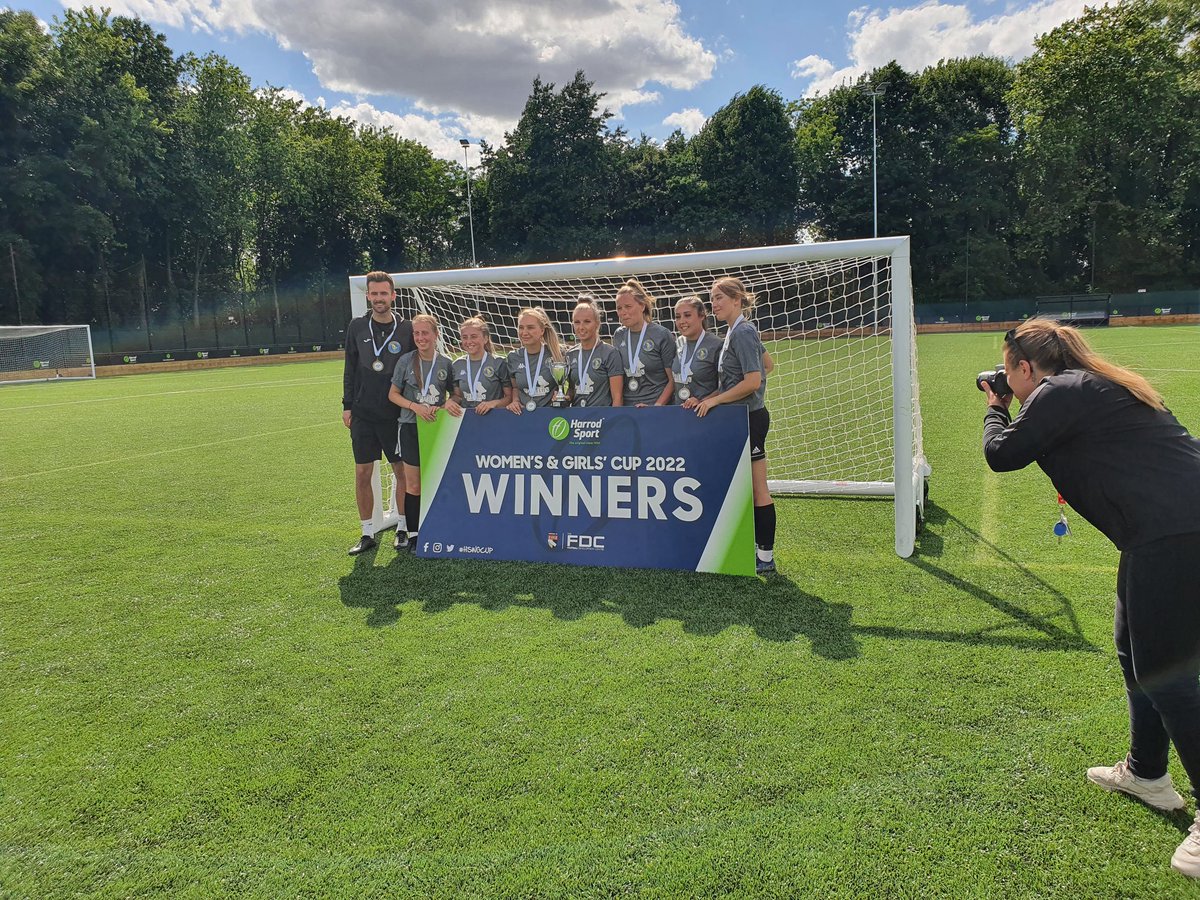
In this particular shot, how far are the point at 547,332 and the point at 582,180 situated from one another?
45.9 meters

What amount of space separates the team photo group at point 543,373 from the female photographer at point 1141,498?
2329 mm

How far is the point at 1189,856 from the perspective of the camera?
201 centimetres

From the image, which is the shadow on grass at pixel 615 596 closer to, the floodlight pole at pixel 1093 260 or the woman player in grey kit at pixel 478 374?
the woman player in grey kit at pixel 478 374

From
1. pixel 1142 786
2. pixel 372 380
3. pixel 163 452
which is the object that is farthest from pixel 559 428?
pixel 163 452

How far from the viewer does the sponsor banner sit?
4527 mm

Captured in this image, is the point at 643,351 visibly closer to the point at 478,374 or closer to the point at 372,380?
the point at 478,374

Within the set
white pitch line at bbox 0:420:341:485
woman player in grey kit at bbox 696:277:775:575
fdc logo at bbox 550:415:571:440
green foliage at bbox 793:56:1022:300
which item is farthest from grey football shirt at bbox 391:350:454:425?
green foliage at bbox 793:56:1022:300

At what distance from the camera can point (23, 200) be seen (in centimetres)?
3200

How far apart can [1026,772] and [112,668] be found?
4127 mm

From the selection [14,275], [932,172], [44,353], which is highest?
[932,172]

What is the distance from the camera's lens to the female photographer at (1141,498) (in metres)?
1.99

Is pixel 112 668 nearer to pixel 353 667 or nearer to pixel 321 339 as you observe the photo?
pixel 353 667

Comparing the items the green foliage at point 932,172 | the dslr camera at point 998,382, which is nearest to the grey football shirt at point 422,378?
the dslr camera at point 998,382

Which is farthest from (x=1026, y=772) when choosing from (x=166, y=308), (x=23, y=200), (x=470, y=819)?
(x=166, y=308)
